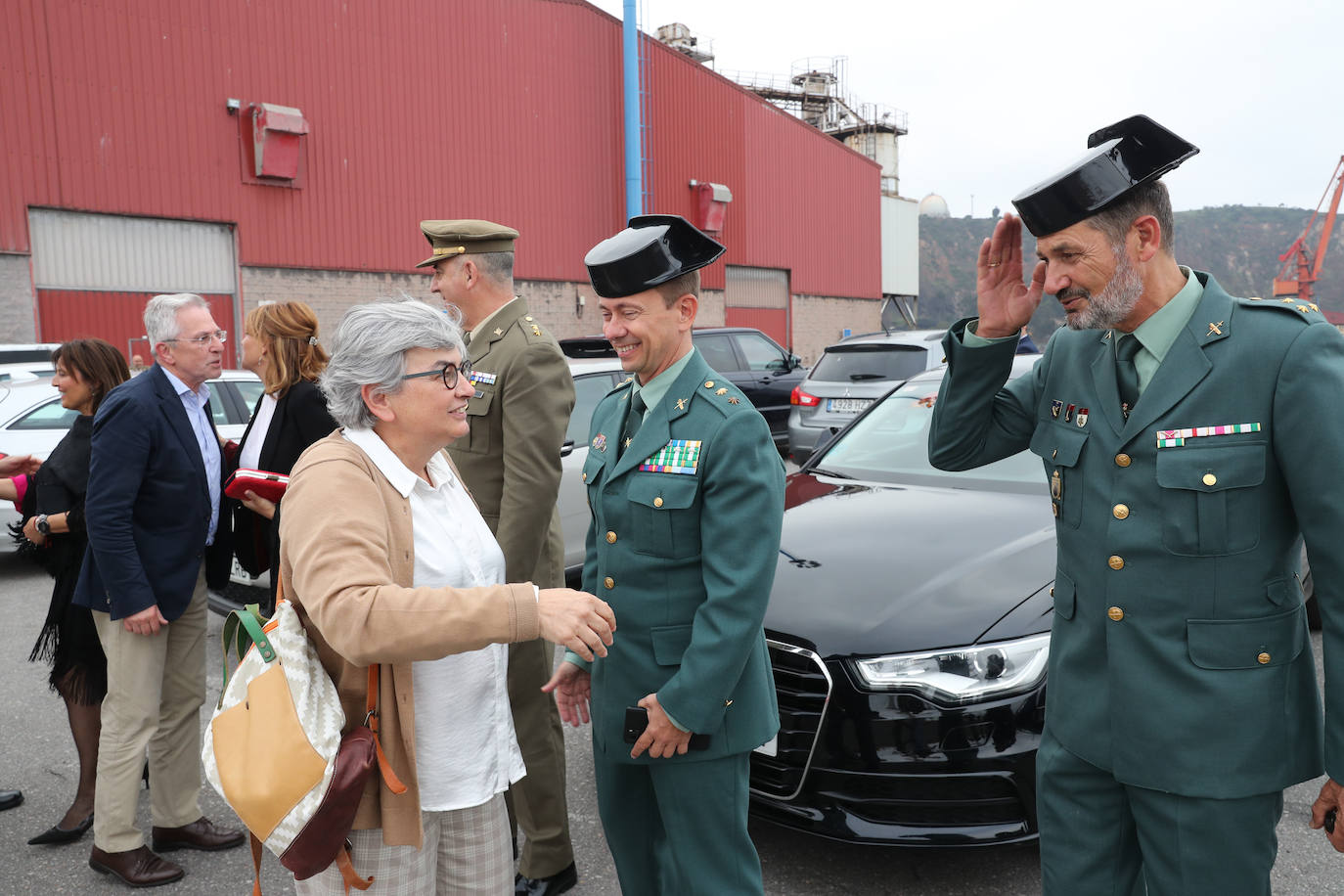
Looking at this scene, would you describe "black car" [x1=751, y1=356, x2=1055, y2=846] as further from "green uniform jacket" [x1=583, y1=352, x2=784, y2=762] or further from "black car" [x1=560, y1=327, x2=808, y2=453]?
"black car" [x1=560, y1=327, x2=808, y2=453]

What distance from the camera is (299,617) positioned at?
1.83 meters

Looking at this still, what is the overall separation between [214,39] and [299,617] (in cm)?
1472

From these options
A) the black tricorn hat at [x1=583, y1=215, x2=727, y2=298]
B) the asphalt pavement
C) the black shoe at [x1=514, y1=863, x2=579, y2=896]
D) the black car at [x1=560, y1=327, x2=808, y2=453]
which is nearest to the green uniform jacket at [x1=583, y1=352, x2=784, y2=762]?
the black tricorn hat at [x1=583, y1=215, x2=727, y2=298]

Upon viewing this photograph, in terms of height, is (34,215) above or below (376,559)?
above

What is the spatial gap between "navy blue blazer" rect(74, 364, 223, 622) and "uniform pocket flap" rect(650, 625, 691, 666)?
185cm

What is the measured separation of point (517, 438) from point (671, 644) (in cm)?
109

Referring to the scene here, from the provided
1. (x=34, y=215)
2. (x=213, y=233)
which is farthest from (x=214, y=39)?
(x=34, y=215)

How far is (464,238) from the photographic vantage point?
3199 millimetres

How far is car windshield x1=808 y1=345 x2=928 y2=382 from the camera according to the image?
10203 mm

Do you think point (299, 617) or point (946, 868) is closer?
point (299, 617)

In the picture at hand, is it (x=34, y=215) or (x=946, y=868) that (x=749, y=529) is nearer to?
(x=946, y=868)

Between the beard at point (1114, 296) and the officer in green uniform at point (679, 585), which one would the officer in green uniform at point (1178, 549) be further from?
the officer in green uniform at point (679, 585)

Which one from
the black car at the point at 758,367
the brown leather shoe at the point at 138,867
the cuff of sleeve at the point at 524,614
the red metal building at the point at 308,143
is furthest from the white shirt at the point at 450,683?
the red metal building at the point at 308,143

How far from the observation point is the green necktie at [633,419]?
7.61 ft
